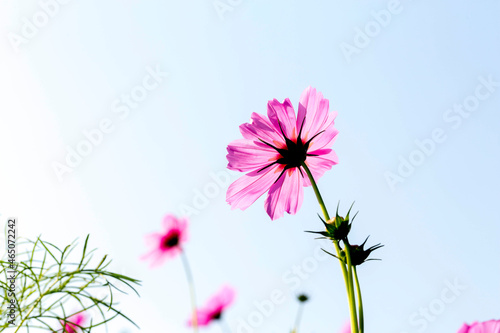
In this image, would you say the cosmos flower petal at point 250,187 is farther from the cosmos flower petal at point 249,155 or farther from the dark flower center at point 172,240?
the dark flower center at point 172,240

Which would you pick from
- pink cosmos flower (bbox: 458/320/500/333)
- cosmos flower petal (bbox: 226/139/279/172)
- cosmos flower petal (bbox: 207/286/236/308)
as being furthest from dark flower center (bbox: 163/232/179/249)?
pink cosmos flower (bbox: 458/320/500/333)

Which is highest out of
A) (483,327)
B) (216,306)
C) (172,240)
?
(172,240)

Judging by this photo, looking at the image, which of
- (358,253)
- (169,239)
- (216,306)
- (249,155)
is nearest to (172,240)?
(169,239)

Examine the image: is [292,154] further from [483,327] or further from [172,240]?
[172,240]

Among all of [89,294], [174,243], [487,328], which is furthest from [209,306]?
[487,328]

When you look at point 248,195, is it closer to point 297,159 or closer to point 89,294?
point 297,159

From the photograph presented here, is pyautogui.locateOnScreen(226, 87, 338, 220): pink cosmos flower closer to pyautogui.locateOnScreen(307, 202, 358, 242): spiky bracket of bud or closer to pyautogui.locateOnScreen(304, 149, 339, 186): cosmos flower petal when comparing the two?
pyautogui.locateOnScreen(304, 149, 339, 186): cosmos flower petal
